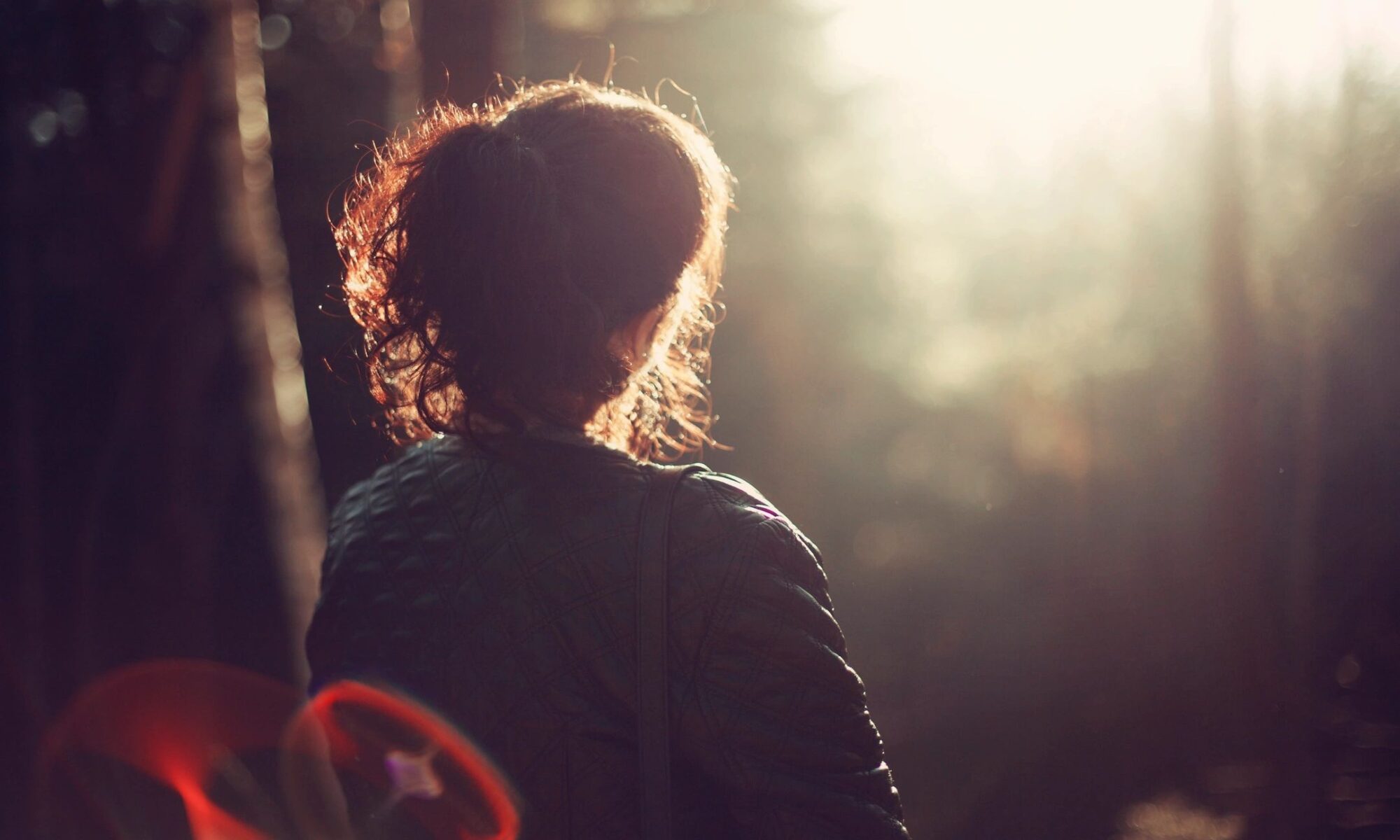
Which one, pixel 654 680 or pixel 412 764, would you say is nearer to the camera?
pixel 654 680

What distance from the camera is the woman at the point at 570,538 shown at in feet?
3.20

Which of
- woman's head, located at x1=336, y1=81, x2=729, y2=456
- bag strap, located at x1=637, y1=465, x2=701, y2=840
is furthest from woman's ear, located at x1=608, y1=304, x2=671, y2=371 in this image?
bag strap, located at x1=637, y1=465, x2=701, y2=840

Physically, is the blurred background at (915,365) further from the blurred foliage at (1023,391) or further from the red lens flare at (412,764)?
the red lens flare at (412,764)

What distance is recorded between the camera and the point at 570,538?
103 centimetres

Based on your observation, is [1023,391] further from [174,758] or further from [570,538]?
[570,538]

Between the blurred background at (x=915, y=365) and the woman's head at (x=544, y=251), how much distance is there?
0.54 meters

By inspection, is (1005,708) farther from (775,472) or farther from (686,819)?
(686,819)

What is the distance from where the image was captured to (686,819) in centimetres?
100

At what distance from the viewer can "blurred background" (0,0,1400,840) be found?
254cm

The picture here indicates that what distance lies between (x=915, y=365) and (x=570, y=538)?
5.87 m

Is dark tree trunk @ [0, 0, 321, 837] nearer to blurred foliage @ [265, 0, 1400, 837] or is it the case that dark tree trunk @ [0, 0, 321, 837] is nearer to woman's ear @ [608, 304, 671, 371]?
blurred foliage @ [265, 0, 1400, 837]

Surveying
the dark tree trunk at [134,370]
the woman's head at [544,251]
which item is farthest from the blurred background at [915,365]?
the woman's head at [544,251]

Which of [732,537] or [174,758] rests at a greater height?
[732,537]

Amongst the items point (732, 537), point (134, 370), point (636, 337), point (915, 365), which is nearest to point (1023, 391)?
point (915, 365)
